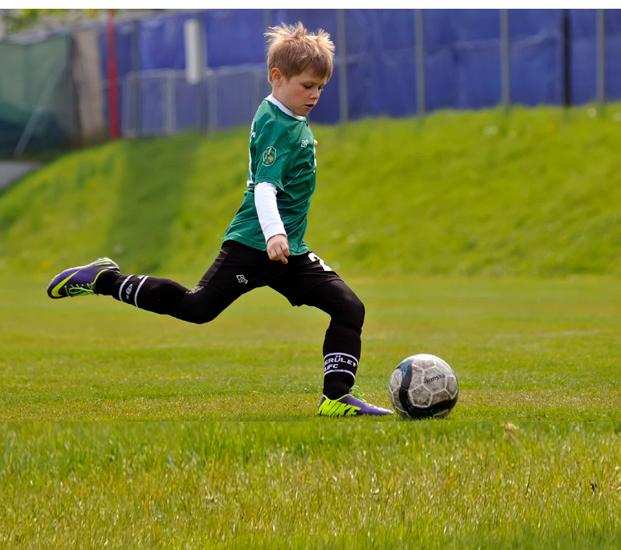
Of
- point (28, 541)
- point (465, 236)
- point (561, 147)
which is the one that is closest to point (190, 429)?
point (28, 541)

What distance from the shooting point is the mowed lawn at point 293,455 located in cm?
519

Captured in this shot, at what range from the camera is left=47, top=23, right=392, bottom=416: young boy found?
24.7 feet

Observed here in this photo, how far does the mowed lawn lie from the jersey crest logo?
4.69 feet

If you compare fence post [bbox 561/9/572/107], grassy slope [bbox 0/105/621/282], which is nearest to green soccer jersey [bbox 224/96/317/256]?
grassy slope [bbox 0/105/621/282]

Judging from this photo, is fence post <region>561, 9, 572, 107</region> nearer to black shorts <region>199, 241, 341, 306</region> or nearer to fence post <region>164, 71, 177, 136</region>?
fence post <region>164, 71, 177, 136</region>

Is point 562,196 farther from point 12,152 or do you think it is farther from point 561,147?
point 12,152

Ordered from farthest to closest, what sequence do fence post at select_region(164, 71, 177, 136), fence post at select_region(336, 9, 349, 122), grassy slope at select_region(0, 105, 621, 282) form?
1. fence post at select_region(164, 71, 177, 136)
2. fence post at select_region(336, 9, 349, 122)
3. grassy slope at select_region(0, 105, 621, 282)

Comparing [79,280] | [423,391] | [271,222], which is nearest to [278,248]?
[271,222]

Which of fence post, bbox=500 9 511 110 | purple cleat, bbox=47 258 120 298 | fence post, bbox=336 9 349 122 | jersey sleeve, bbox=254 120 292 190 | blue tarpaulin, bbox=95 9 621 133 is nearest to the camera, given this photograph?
jersey sleeve, bbox=254 120 292 190

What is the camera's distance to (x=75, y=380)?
369 inches

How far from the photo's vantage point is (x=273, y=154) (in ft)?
24.6

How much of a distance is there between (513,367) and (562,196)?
16.3 meters

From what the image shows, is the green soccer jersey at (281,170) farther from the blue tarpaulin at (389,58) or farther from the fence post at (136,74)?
the fence post at (136,74)

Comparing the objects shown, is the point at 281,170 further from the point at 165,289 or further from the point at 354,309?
the point at 165,289
